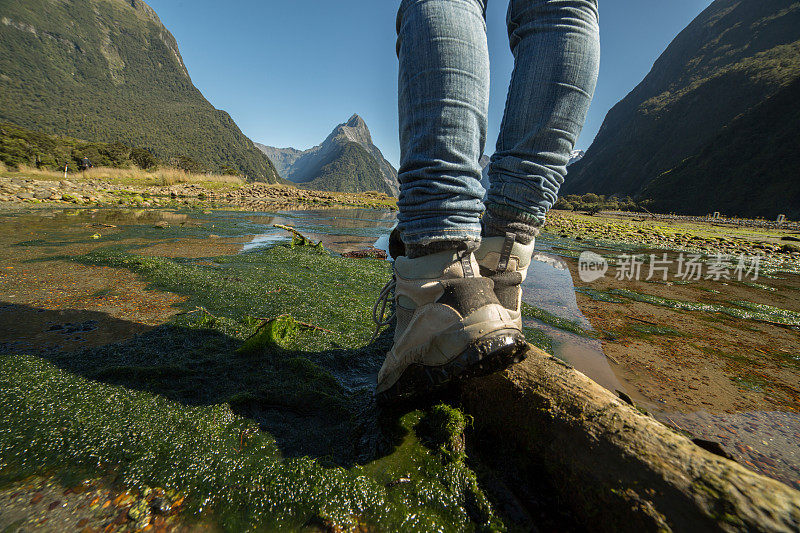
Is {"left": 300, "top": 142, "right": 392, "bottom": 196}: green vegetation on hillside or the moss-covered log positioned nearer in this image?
the moss-covered log

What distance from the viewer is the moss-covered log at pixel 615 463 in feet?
1.99

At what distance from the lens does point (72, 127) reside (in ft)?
247

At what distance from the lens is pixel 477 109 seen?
3.76 ft

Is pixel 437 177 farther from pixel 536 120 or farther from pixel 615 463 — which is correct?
pixel 615 463

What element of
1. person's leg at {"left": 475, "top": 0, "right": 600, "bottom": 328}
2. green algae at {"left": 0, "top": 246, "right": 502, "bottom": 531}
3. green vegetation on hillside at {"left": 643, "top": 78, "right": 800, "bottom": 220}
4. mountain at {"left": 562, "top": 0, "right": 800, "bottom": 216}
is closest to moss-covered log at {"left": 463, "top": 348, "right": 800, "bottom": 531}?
green algae at {"left": 0, "top": 246, "right": 502, "bottom": 531}

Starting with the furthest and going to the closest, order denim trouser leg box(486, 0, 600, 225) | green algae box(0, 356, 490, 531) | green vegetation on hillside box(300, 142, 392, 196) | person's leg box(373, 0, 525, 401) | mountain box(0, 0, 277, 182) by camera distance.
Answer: green vegetation on hillside box(300, 142, 392, 196) → mountain box(0, 0, 277, 182) → denim trouser leg box(486, 0, 600, 225) → person's leg box(373, 0, 525, 401) → green algae box(0, 356, 490, 531)

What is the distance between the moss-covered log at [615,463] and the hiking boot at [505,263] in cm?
29

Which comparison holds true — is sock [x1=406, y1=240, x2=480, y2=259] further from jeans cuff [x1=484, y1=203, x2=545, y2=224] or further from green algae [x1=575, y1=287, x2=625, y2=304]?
green algae [x1=575, y1=287, x2=625, y2=304]

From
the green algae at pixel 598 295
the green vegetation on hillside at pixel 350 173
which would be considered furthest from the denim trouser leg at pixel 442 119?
the green vegetation on hillside at pixel 350 173

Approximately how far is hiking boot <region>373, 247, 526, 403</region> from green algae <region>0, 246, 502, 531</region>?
230 mm

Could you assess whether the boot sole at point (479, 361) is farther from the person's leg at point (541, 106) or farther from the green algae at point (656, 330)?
the green algae at point (656, 330)

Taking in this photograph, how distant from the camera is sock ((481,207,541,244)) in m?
1.25

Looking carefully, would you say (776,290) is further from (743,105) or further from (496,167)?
(743,105)

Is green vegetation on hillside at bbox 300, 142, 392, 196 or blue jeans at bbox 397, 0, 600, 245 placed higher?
green vegetation on hillside at bbox 300, 142, 392, 196
